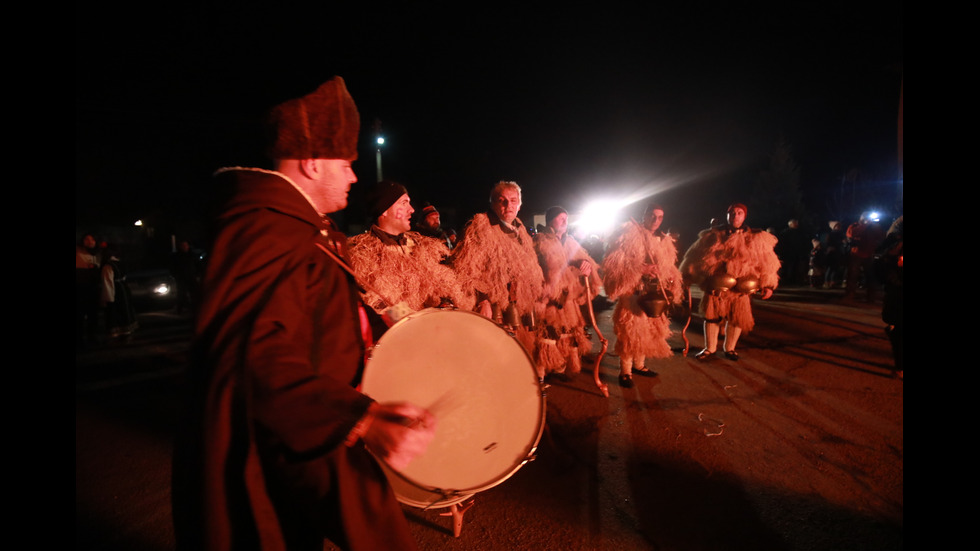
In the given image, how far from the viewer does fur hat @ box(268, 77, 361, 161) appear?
1.34 meters

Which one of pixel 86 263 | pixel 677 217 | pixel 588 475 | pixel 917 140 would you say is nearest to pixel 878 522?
pixel 588 475

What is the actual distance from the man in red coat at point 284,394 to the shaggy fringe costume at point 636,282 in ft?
12.9

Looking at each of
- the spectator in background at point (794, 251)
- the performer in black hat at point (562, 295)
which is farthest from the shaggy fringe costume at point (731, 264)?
the spectator in background at point (794, 251)

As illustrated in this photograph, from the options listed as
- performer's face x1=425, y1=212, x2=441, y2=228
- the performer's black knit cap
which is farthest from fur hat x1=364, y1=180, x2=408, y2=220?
the performer's black knit cap

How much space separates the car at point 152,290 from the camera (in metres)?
10.9

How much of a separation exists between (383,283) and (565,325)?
2308mm

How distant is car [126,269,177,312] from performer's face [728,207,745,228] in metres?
12.2

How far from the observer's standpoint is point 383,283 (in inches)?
122

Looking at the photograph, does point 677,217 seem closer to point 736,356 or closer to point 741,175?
point 741,175

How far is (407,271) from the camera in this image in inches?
130

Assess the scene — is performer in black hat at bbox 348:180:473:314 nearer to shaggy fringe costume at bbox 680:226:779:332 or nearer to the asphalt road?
the asphalt road

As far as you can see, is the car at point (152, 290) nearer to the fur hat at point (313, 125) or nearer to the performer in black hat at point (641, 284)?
the performer in black hat at point (641, 284)

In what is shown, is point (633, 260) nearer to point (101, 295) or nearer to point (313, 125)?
point (313, 125)

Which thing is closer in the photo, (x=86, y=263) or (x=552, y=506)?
(x=552, y=506)
